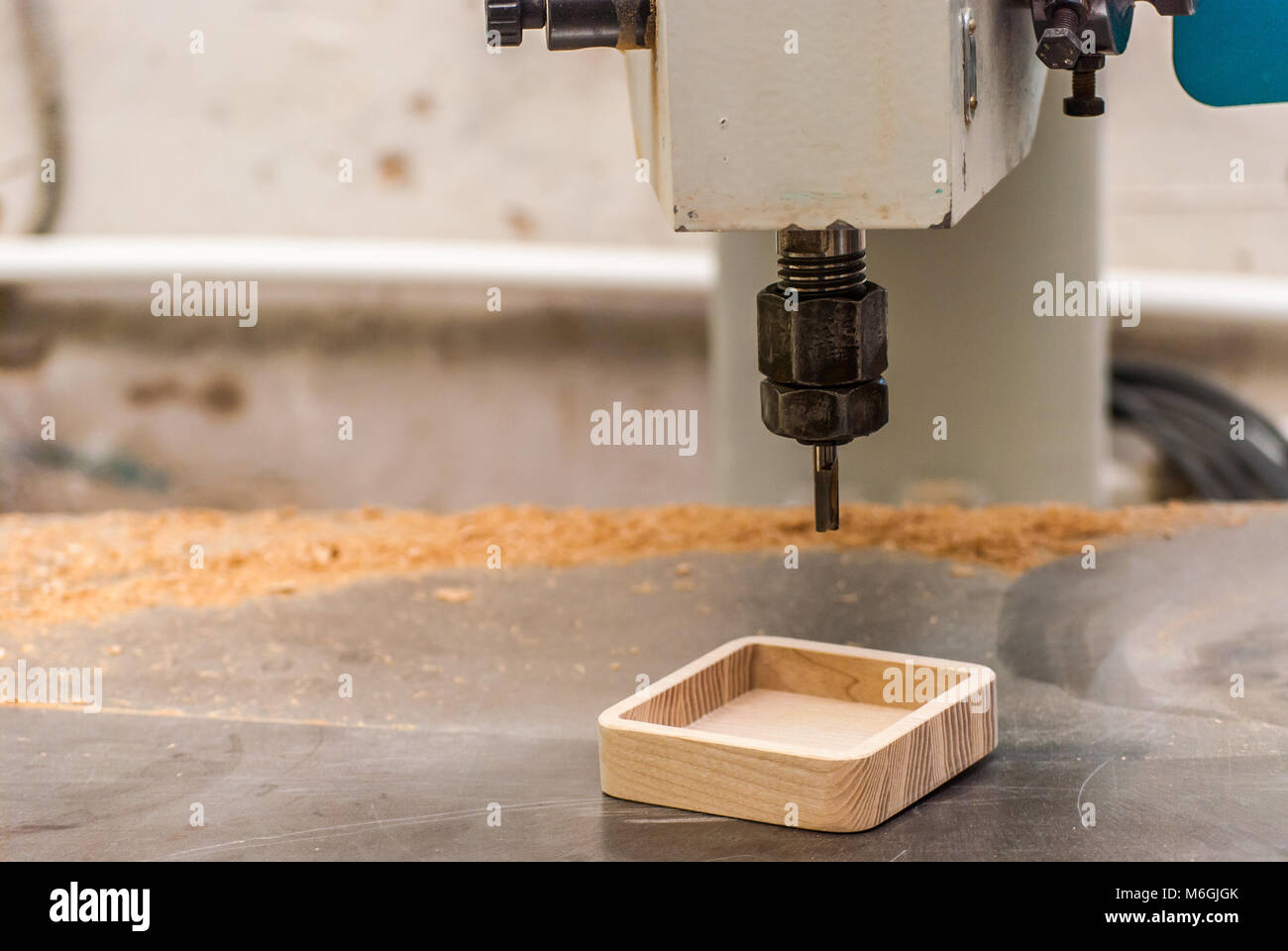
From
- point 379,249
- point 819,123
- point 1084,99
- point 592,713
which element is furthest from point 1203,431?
point 819,123

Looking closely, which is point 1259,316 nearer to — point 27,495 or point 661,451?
point 661,451

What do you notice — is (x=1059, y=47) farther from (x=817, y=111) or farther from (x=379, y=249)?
(x=379, y=249)

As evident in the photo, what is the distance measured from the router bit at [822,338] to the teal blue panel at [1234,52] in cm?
36

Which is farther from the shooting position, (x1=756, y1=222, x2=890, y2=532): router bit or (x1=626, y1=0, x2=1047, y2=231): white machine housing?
(x1=756, y1=222, x2=890, y2=532): router bit

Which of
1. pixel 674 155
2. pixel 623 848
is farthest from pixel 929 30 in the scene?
pixel 623 848

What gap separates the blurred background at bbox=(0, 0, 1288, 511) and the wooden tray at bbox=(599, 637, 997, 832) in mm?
1493

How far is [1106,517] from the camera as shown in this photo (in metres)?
1.48

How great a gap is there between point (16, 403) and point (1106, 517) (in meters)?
2.03

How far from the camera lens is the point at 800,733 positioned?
3.37 ft

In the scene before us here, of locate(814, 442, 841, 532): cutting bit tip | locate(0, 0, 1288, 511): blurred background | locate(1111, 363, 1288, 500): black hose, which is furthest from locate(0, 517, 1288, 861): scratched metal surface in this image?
locate(0, 0, 1288, 511): blurred background

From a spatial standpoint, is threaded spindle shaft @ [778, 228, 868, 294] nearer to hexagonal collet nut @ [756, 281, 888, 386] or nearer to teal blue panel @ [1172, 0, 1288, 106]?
hexagonal collet nut @ [756, 281, 888, 386]

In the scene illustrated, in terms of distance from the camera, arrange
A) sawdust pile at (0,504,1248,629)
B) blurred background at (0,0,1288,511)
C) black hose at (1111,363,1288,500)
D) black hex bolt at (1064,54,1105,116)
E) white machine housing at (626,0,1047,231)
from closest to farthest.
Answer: white machine housing at (626,0,1047,231) → black hex bolt at (1064,54,1105,116) → sawdust pile at (0,504,1248,629) → black hose at (1111,363,1288,500) → blurred background at (0,0,1288,511)

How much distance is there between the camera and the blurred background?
2562 mm

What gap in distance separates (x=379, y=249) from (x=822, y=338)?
6.03ft
